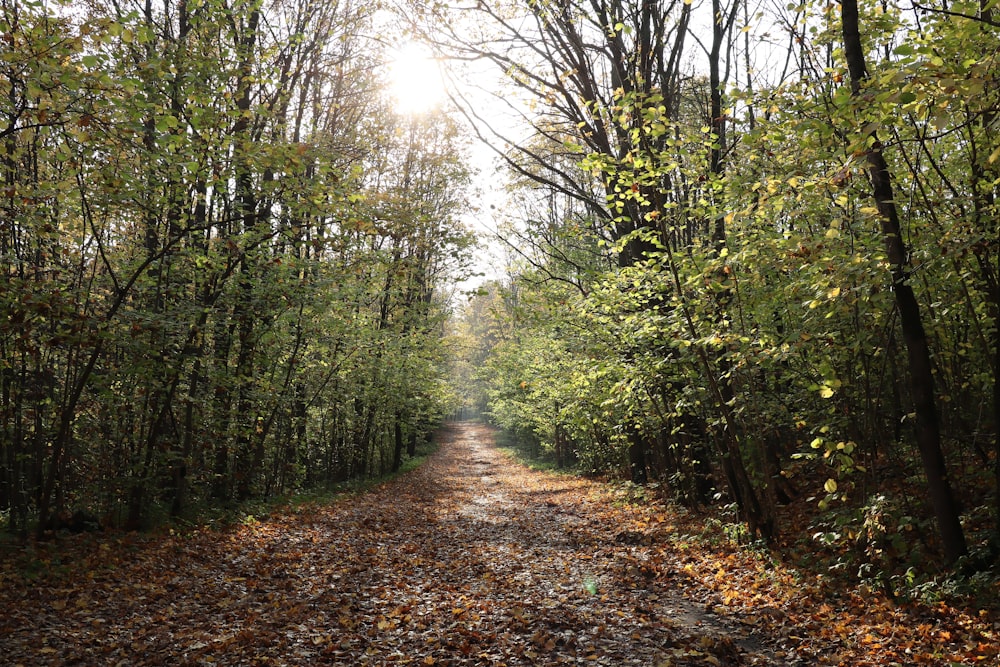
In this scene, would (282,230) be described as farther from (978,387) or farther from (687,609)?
(978,387)

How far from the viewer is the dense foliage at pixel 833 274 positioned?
512cm

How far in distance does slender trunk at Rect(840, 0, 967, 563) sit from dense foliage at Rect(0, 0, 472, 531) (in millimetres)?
6574

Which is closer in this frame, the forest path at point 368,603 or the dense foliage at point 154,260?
the forest path at point 368,603

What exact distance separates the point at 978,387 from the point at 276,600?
9.49m

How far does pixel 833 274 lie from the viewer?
5164 mm

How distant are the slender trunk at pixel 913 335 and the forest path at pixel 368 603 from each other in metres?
2.36

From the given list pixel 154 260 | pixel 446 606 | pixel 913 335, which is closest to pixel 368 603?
pixel 446 606

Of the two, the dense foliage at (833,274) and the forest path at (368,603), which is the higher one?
the dense foliage at (833,274)

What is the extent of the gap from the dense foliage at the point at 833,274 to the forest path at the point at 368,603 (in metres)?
2.20

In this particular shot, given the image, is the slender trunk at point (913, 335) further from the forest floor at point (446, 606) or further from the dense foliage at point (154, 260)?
the dense foliage at point (154, 260)

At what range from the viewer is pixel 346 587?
7.70 m

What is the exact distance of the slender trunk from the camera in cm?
537

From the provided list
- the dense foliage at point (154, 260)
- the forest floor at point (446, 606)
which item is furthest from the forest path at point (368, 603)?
the dense foliage at point (154, 260)

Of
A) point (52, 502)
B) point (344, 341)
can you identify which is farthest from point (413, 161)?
point (52, 502)
